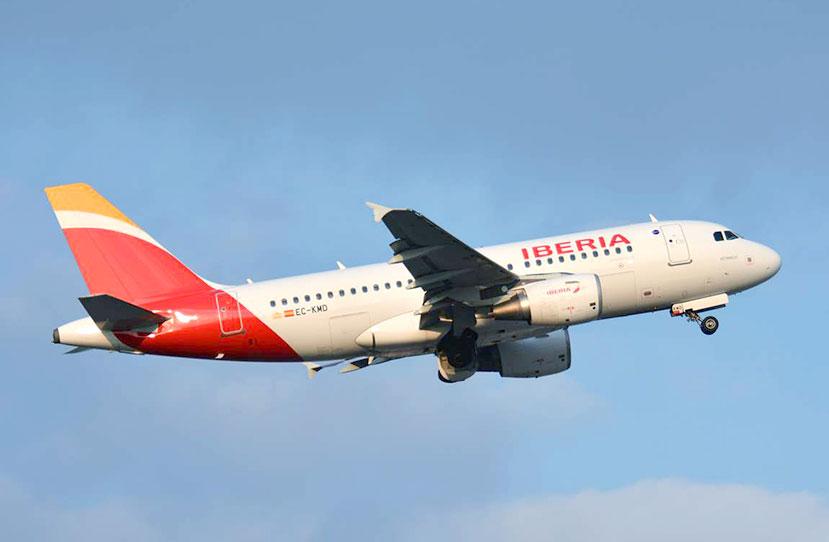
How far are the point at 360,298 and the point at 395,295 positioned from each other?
1357 millimetres

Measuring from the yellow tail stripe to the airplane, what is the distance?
1.8 inches

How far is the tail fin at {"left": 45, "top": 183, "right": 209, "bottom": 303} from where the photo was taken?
49.6m

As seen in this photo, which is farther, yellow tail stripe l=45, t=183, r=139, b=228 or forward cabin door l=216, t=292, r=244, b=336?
yellow tail stripe l=45, t=183, r=139, b=228

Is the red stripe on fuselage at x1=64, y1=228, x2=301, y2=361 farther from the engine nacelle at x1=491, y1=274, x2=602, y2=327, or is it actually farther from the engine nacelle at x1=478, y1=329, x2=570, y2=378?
the engine nacelle at x1=478, y1=329, x2=570, y2=378

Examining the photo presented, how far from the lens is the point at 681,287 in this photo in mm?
51844

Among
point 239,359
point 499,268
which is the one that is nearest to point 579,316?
point 499,268

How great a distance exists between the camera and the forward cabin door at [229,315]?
48.8 meters

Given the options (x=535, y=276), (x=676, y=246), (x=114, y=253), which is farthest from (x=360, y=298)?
(x=676, y=246)

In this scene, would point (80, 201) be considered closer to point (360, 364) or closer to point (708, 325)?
point (360, 364)

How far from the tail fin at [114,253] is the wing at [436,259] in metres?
8.78

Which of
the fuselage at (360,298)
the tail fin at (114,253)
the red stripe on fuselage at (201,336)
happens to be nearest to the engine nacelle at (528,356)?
the fuselage at (360,298)

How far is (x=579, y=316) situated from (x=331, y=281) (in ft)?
31.7

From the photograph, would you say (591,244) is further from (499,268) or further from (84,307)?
(84,307)

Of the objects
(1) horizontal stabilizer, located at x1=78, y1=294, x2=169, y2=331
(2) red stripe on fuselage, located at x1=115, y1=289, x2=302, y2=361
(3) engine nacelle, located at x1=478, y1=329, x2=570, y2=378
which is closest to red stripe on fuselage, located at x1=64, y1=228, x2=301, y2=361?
(2) red stripe on fuselage, located at x1=115, y1=289, x2=302, y2=361
